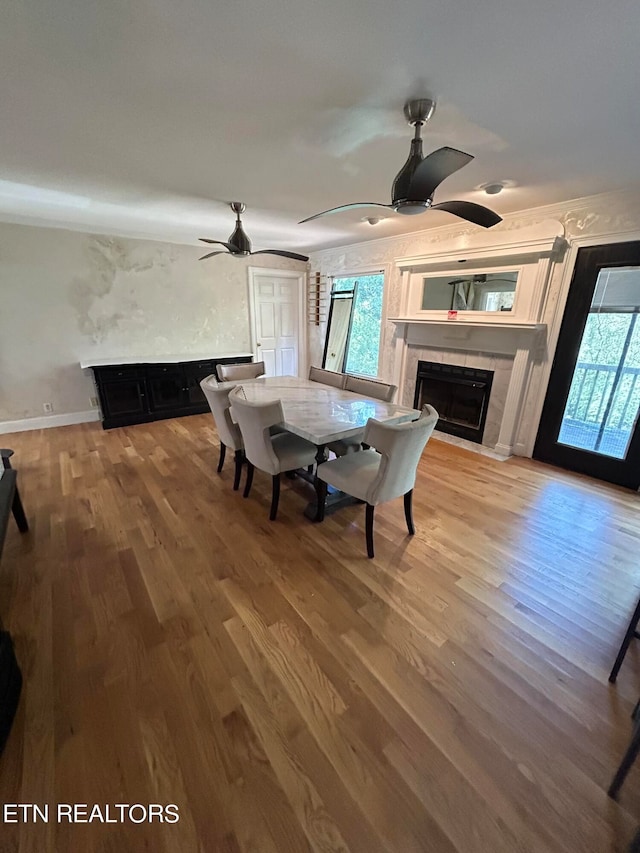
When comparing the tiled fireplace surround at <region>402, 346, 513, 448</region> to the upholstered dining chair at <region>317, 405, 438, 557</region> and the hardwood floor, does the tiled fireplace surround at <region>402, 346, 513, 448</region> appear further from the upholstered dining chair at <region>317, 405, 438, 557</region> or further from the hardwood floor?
the upholstered dining chair at <region>317, 405, 438, 557</region>

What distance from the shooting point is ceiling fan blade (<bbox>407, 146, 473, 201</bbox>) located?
141cm

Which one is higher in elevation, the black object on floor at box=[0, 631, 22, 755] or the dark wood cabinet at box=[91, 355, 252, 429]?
the dark wood cabinet at box=[91, 355, 252, 429]

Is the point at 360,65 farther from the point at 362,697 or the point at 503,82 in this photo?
the point at 362,697

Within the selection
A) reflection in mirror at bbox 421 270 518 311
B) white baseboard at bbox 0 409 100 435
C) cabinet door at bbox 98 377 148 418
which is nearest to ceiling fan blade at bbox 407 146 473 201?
reflection in mirror at bbox 421 270 518 311

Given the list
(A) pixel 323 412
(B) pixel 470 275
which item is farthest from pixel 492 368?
(A) pixel 323 412

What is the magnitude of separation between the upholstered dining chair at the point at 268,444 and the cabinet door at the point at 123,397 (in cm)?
265

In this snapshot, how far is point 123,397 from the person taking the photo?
438 centimetres

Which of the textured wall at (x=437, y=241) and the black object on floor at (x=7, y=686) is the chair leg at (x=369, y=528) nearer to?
the black object on floor at (x=7, y=686)

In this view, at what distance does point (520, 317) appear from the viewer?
10.9ft

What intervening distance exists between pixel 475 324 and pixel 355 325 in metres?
2.25

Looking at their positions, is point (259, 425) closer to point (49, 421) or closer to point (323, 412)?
point (323, 412)

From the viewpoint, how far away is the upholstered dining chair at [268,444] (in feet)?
7.34

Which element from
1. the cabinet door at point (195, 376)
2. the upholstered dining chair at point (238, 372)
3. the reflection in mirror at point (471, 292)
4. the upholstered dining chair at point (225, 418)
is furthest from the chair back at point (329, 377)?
the cabinet door at point (195, 376)

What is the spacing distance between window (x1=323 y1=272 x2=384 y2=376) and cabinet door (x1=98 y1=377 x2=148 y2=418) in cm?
307
